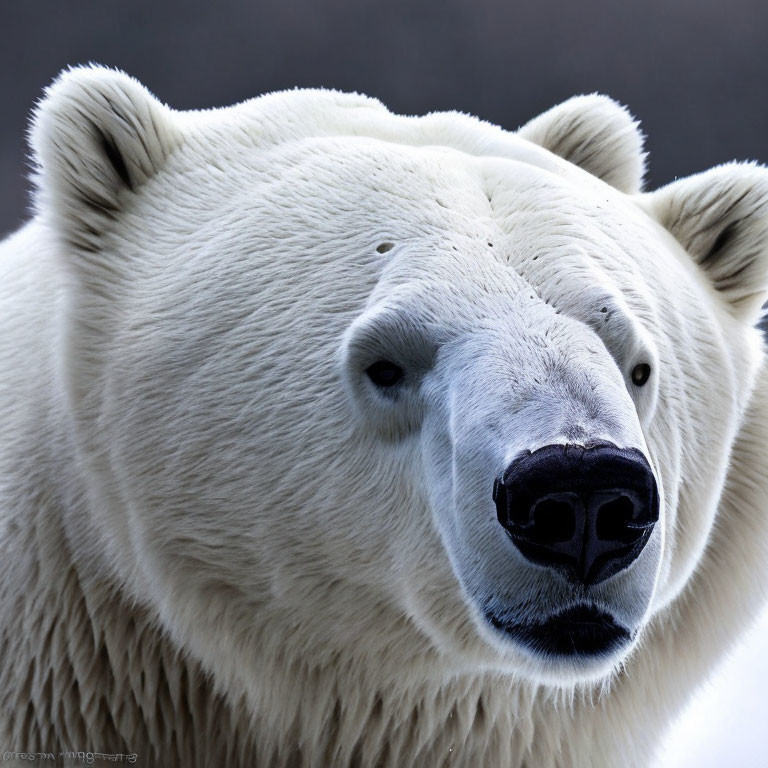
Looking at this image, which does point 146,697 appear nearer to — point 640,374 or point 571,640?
point 571,640

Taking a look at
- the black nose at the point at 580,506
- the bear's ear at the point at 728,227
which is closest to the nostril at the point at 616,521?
the black nose at the point at 580,506

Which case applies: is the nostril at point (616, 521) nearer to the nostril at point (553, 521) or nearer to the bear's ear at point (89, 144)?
the nostril at point (553, 521)

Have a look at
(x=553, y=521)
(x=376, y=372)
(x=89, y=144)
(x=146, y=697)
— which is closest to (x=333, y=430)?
(x=376, y=372)

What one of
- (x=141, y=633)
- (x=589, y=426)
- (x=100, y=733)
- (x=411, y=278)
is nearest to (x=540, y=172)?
(x=411, y=278)

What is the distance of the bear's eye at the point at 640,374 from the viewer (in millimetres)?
3115

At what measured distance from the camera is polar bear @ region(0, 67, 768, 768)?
116 inches

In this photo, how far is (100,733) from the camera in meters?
3.54

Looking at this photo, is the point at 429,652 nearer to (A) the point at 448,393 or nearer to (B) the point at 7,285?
(A) the point at 448,393

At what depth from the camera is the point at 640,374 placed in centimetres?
313

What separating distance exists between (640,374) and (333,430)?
0.84 metres

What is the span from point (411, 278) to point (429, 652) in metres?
1.11

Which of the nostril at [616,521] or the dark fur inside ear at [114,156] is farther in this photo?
the dark fur inside ear at [114,156]

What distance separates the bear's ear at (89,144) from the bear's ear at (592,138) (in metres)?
1.47

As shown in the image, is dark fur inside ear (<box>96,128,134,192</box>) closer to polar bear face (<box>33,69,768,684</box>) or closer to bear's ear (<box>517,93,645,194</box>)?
polar bear face (<box>33,69,768,684</box>)
